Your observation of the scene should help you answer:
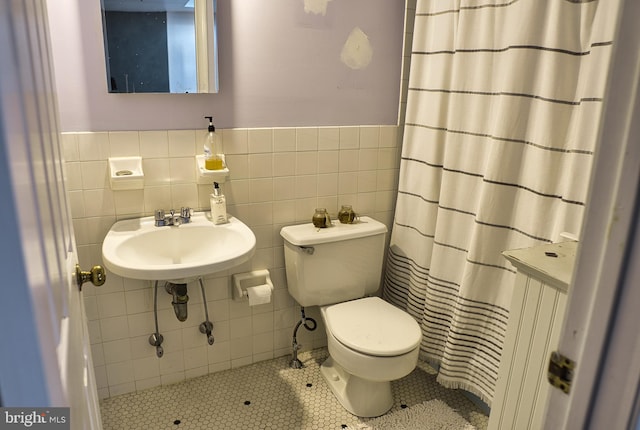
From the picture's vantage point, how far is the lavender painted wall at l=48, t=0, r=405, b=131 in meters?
1.67

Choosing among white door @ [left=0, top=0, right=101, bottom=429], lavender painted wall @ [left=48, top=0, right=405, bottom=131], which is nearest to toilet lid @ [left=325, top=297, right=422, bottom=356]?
lavender painted wall @ [left=48, top=0, right=405, bottom=131]

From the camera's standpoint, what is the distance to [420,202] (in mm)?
2137

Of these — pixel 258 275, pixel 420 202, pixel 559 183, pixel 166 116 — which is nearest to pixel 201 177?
pixel 166 116

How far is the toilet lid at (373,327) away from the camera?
181 cm

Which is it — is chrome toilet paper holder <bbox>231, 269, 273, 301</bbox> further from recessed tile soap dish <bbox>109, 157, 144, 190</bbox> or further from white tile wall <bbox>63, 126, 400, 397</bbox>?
recessed tile soap dish <bbox>109, 157, 144, 190</bbox>

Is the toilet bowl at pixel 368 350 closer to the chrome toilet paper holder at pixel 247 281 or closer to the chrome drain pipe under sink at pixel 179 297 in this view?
the chrome toilet paper holder at pixel 247 281

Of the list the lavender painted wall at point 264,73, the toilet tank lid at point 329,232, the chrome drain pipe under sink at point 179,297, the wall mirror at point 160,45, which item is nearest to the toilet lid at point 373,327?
the toilet tank lid at point 329,232

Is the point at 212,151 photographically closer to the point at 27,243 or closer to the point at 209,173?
the point at 209,173

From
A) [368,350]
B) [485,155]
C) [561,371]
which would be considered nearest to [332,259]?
[368,350]

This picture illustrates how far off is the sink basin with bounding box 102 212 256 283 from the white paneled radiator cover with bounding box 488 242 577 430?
0.91 metres

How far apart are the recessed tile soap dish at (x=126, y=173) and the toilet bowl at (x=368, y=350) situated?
963mm

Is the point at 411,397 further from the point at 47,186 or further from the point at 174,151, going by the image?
the point at 47,186

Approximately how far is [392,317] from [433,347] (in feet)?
1.05

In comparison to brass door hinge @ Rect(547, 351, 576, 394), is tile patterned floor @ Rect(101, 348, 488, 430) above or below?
below
